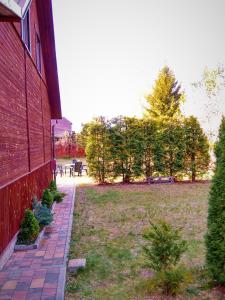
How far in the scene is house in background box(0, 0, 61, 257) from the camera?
5.36m

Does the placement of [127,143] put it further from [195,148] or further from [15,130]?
[15,130]

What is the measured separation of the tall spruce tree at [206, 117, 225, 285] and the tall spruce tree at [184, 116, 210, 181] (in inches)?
477

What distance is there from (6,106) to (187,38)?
23046mm

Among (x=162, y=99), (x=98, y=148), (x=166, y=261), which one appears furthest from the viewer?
(x=162, y=99)

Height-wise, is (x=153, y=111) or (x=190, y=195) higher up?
(x=153, y=111)

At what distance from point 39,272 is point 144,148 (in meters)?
11.9

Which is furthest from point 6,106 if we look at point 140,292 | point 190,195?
point 190,195

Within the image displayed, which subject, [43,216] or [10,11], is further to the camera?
[43,216]

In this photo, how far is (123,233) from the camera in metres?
7.25

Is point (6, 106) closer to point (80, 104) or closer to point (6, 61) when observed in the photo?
point (6, 61)

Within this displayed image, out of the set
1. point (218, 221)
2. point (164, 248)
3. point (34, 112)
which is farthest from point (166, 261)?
point (34, 112)

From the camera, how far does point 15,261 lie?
535 cm

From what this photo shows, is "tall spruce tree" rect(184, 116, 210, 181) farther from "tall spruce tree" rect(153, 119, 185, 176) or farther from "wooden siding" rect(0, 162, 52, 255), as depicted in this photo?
"wooden siding" rect(0, 162, 52, 255)

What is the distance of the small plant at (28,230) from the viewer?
625 cm
